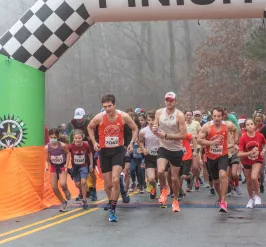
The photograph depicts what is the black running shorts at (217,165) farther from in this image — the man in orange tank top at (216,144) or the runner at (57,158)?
the runner at (57,158)

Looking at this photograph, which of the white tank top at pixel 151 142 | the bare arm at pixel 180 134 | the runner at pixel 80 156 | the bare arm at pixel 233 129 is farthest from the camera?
the white tank top at pixel 151 142

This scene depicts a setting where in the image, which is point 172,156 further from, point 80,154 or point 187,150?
point 187,150

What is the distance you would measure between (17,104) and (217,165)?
3457mm

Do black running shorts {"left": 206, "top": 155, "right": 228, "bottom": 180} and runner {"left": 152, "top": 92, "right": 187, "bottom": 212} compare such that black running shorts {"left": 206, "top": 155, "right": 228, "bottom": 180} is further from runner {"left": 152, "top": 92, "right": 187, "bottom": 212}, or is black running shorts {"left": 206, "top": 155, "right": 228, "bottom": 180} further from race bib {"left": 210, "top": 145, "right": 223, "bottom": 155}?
runner {"left": 152, "top": 92, "right": 187, "bottom": 212}

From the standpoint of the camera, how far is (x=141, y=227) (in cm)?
877

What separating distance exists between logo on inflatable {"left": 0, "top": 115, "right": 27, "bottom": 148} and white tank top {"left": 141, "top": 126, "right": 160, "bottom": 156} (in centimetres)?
256

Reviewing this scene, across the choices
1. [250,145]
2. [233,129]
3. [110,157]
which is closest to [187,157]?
[233,129]

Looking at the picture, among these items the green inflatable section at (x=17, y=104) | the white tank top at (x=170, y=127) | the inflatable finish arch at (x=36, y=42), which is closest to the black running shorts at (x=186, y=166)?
the white tank top at (x=170, y=127)

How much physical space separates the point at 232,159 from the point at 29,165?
3971 mm

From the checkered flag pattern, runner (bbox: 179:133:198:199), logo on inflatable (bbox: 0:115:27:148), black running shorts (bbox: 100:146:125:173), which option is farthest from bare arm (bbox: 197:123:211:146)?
logo on inflatable (bbox: 0:115:27:148)

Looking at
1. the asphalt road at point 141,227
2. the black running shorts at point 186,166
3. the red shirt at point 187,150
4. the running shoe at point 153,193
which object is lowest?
the asphalt road at point 141,227

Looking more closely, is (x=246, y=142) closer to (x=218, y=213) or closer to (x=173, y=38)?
(x=218, y=213)

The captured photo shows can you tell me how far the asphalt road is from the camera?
7621 millimetres

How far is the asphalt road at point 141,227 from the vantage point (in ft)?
25.0
